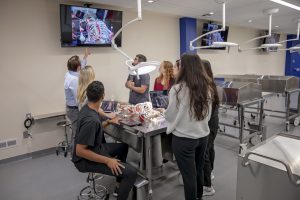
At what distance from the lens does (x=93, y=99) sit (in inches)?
79.3

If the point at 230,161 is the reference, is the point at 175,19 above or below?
above

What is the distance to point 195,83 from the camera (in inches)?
70.9

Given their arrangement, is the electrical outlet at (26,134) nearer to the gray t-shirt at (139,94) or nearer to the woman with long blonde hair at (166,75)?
the gray t-shirt at (139,94)

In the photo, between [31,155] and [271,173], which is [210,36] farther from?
[271,173]

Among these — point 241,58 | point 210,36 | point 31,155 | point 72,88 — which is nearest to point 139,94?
point 72,88

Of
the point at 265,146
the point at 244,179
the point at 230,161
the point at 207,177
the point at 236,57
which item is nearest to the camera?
the point at 244,179

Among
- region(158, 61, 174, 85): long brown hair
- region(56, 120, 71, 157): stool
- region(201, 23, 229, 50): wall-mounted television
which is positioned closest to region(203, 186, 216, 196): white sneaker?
region(158, 61, 174, 85): long brown hair

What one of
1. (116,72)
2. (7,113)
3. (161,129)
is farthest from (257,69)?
(7,113)

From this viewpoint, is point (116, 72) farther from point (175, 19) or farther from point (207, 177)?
point (207, 177)

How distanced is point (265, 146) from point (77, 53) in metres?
3.28

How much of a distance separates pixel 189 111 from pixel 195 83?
0.23 metres

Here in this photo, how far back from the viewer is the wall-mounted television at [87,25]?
3.55 meters

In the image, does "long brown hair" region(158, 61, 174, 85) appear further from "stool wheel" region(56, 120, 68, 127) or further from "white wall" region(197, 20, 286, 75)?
"white wall" region(197, 20, 286, 75)

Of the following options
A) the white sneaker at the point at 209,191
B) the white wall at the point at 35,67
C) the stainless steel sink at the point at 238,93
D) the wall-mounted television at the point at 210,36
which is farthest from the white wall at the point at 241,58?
the white sneaker at the point at 209,191
